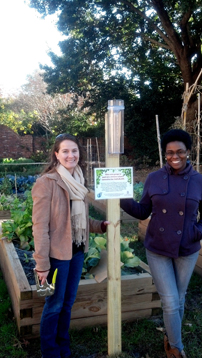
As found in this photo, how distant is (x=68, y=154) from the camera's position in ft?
8.31

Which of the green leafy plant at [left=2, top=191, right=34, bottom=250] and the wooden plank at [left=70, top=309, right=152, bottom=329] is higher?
the green leafy plant at [left=2, top=191, right=34, bottom=250]

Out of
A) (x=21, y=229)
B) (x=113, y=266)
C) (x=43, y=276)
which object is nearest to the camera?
(x=43, y=276)

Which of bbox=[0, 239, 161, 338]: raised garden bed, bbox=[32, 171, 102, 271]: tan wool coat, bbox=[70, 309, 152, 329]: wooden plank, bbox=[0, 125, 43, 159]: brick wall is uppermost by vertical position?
bbox=[0, 125, 43, 159]: brick wall

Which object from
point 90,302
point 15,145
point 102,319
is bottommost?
point 102,319

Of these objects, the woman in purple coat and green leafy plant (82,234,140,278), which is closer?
the woman in purple coat

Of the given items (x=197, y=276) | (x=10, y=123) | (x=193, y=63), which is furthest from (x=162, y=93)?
(x=197, y=276)

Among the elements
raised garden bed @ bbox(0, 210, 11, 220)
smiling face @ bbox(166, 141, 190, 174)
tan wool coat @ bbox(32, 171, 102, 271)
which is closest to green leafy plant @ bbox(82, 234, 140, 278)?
tan wool coat @ bbox(32, 171, 102, 271)

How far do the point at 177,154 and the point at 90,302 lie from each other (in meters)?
1.60

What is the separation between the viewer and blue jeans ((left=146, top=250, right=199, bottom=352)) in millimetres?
2498

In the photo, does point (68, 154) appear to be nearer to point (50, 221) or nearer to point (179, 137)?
point (50, 221)

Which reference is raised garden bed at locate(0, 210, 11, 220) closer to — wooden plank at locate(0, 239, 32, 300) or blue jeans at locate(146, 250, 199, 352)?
wooden plank at locate(0, 239, 32, 300)

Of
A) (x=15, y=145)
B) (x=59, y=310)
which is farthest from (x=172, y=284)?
(x=15, y=145)

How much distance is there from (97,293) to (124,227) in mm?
3676

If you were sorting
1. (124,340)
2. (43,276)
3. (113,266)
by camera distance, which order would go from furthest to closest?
(124,340) < (113,266) < (43,276)
